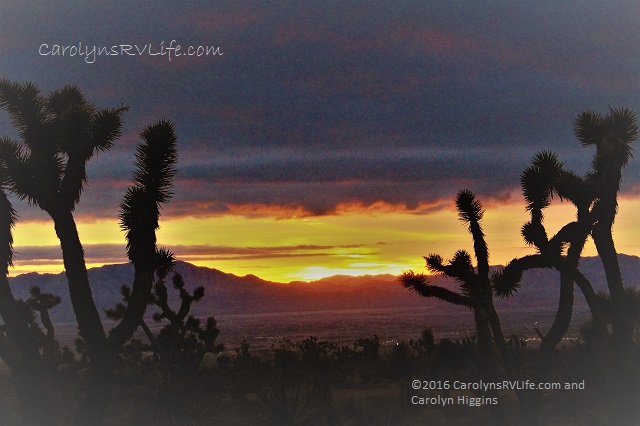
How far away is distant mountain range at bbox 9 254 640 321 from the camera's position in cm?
12481

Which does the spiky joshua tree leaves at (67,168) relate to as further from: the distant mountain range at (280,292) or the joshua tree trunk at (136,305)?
the distant mountain range at (280,292)

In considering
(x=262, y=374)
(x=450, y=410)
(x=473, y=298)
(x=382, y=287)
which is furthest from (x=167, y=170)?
(x=382, y=287)

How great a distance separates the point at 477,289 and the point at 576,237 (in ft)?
8.63

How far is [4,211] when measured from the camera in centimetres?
1573

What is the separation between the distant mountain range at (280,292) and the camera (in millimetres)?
124812

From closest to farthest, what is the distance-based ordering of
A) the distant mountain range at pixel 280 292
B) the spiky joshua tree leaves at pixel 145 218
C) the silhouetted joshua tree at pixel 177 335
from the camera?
the spiky joshua tree leaves at pixel 145 218 < the silhouetted joshua tree at pixel 177 335 < the distant mountain range at pixel 280 292

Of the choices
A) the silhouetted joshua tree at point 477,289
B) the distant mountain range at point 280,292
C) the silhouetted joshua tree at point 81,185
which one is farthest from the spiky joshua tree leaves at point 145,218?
the distant mountain range at point 280,292

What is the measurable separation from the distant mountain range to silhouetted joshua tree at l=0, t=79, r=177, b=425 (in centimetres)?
9921

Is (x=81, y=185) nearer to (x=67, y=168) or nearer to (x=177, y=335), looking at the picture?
(x=67, y=168)

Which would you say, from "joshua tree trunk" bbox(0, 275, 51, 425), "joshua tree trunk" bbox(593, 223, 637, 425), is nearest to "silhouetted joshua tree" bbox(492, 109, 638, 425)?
"joshua tree trunk" bbox(593, 223, 637, 425)

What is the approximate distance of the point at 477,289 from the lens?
1516 cm

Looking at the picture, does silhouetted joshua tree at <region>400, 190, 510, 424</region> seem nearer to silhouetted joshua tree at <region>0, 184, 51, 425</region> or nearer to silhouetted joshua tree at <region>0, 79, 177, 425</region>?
silhouetted joshua tree at <region>0, 79, 177, 425</region>

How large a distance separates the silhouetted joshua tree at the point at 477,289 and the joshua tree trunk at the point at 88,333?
6626 millimetres

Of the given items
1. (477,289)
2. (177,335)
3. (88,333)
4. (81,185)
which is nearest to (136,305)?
(88,333)
